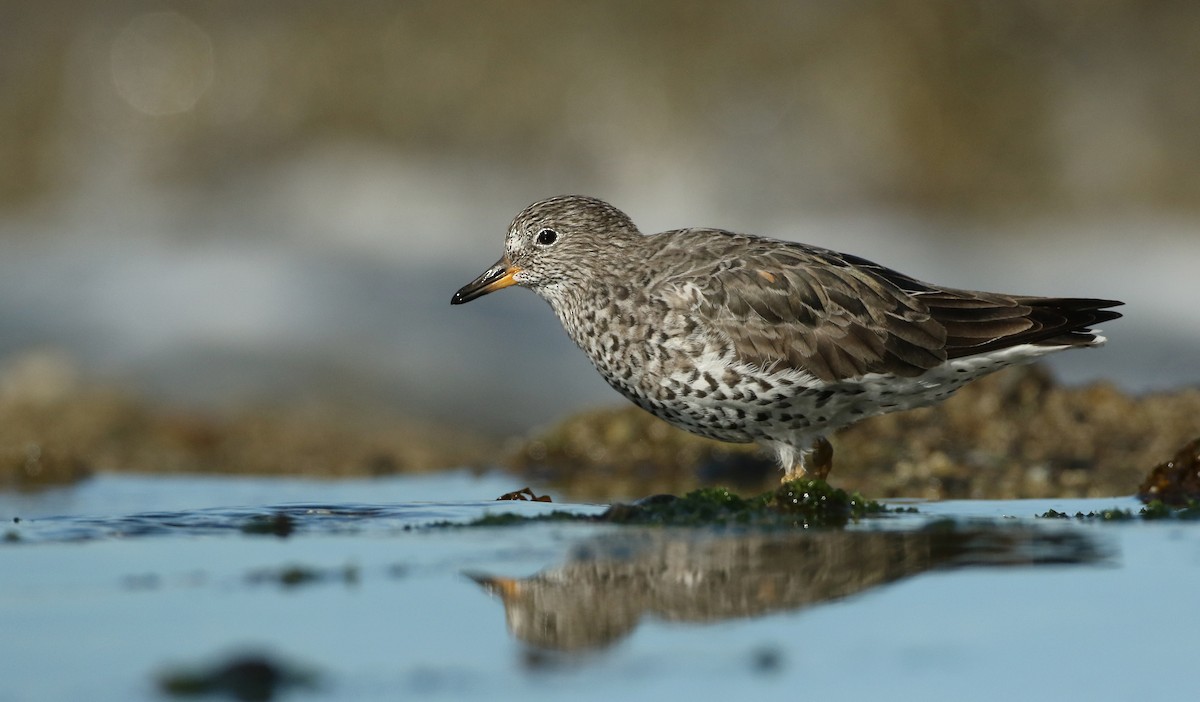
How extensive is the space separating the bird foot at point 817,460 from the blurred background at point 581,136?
8095 mm

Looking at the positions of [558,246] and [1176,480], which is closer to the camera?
[1176,480]

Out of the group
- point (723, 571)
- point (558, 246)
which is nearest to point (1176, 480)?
point (723, 571)

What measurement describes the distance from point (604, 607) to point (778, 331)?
2.98 meters

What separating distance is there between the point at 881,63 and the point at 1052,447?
9332 mm

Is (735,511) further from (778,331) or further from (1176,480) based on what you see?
(1176,480)

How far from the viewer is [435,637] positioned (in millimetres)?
4668

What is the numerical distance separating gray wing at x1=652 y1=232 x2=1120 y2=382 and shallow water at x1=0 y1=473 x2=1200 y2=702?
1.20 m

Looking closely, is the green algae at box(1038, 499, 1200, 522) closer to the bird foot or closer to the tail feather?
the tail feather

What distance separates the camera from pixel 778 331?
763cm

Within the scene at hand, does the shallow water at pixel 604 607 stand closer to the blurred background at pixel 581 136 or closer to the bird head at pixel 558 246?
the bird head at pixel 558 246

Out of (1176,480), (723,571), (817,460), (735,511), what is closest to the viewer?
(723,571)

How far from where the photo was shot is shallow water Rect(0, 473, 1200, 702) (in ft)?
13.9

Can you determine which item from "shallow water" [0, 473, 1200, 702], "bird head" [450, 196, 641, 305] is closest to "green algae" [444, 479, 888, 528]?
"shallow water" [0, 473, 1200, 702]

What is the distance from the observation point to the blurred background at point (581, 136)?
1739 cm
